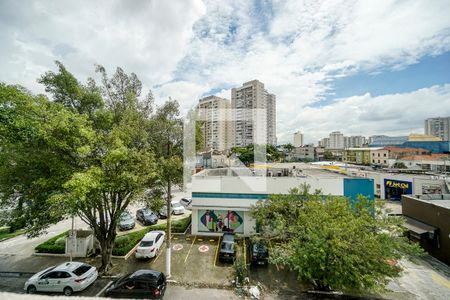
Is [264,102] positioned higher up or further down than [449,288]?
higher up

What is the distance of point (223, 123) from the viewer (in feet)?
229

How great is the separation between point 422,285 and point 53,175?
1755cm

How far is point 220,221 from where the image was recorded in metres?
15.1

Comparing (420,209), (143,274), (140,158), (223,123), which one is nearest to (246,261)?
(143,274)

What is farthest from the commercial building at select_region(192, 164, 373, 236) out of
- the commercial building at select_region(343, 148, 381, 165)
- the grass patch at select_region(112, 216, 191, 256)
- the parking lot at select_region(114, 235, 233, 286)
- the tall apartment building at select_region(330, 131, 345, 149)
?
the tall apartment building at select_region(330, 131, 345, 149)

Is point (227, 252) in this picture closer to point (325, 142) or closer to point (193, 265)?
point (193, 265)

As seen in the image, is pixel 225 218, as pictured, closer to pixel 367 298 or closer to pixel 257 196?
pixel 257 196

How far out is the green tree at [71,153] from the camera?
7.75 m

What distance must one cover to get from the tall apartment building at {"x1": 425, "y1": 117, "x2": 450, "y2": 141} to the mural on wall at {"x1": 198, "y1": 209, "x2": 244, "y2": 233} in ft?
446

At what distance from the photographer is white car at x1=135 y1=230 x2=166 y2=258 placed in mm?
11961

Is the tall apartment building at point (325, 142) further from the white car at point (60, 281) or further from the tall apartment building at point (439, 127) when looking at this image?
the white car at point (60, 281)

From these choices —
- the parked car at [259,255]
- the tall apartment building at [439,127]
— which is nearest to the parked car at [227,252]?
the parked car at [259,255]

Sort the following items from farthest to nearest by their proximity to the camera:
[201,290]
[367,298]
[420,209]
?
[420,209] < [201,290] < [367,298]

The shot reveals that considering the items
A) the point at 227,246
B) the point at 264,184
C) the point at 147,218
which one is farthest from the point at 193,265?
the point at 147,218
